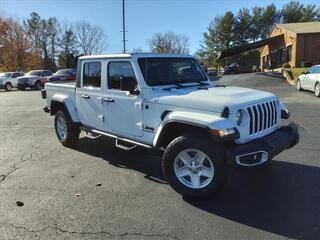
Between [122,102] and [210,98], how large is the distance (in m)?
1.66

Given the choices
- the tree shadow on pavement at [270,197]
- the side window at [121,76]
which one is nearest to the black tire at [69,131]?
the tree shadow on pavement at [270,197]

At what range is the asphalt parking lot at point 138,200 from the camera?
12.6 feet

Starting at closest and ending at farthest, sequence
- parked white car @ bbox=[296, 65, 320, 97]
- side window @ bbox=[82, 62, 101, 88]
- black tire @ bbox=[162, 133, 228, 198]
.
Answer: black tire @ bbox=[162, 133, 228, 198] → side window @ bbox=[82, 62, 101, 88] → parked white car @ bbox=[296, 65, 320, 97]

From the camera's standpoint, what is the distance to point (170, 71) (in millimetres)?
5793

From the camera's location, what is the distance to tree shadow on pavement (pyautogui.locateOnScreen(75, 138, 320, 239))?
3881mm

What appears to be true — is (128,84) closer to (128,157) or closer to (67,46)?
(128,157)

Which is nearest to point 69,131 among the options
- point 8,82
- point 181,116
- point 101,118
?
point 101,118

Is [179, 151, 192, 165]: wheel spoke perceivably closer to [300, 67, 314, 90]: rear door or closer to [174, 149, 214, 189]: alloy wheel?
[174, 149, 214, 189]: alloy wheel

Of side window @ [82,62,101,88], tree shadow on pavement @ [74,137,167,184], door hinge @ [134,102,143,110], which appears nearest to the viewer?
door hinge @ [134,102,143,110]

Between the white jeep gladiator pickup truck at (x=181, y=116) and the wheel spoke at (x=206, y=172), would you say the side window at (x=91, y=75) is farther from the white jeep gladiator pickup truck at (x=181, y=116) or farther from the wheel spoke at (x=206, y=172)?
the wheel spoke at (x=206, y=172)

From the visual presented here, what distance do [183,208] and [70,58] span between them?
229 feet

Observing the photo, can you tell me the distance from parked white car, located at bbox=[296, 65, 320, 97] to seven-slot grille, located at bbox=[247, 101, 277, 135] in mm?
11983

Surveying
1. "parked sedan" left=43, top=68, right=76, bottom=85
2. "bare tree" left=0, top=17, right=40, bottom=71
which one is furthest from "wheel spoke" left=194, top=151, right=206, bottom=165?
"bare tree" left=0, top=17, right=40, bottom=71

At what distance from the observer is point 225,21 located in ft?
203
